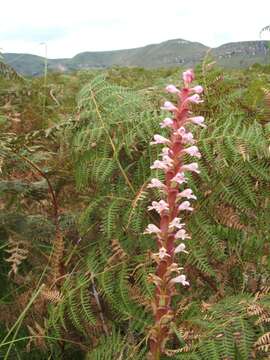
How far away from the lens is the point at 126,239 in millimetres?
2986

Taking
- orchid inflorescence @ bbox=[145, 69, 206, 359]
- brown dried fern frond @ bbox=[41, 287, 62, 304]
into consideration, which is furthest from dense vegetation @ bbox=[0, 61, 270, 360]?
orchid inflorescence @ bbox=[145, 69, 206, 359]

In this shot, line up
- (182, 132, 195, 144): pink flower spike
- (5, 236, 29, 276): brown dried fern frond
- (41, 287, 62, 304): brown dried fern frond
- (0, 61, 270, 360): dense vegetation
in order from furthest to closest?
(5, 236, 29, 276): brown dried fern frond
(41, 287, 62, 304): brown dried fern frond
(0, 61, 270, 360): dense vegetation
(182, 132, 195, 144): pink flower spike

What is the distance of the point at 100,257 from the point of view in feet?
9.84

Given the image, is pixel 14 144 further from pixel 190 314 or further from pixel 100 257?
pixel 190 314

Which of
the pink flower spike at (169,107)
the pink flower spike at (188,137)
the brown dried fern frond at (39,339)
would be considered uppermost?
the pink flower spike at (169,107)

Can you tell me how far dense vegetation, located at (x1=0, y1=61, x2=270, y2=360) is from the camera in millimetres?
2674

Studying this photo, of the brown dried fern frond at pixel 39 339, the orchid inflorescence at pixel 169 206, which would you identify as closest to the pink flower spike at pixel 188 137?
the orchid inflorescence at pixel 169 206

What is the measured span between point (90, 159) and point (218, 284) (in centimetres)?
97

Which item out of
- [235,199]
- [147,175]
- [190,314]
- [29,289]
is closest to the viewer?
[190,314]

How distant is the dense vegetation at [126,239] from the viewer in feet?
8.77

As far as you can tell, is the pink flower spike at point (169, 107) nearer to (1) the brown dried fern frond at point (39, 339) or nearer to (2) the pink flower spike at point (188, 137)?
(2) the pink flower spike at point (188, 137)

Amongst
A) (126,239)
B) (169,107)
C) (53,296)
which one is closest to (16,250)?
(53,296)

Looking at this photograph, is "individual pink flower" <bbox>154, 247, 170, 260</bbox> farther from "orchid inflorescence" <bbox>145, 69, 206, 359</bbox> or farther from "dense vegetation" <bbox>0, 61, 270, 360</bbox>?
"dense vegetation" <bbox>0, 61, 270, 360</bbox>

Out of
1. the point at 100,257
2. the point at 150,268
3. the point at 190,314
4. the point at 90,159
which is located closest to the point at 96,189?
the point at 90,159
